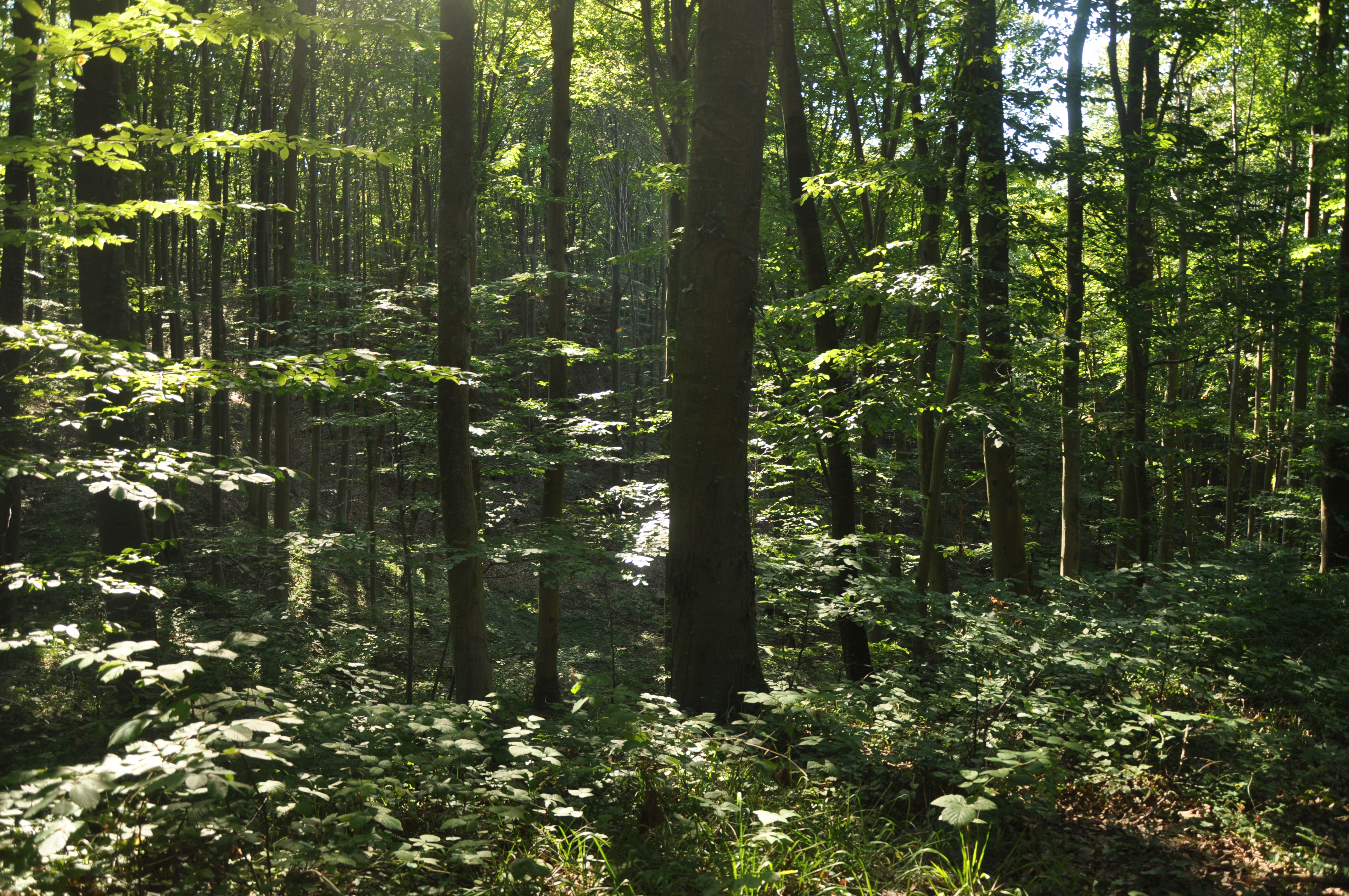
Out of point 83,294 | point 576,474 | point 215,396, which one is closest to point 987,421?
point 83,294

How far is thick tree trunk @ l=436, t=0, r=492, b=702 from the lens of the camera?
259 inches

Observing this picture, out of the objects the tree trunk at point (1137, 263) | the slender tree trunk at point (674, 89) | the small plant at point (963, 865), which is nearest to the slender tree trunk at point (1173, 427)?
the tree trunk at point (1137, 263)

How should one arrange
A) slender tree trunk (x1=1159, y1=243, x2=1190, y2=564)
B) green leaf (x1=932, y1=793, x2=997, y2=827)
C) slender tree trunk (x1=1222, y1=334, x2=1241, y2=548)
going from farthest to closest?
slender tree trunk (x1=1222, y1=334, x2=1241, y2=548) < slender tree trunk (x1=1159, y1=243, x2=1190, y2=564) < green leaf (x1=932, y1=793, x2=997, y2=827)

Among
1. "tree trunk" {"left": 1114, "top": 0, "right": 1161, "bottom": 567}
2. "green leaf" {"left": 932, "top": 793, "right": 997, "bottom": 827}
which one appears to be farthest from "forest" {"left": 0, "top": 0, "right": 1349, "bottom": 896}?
"tree trunk" {"left": 1114, "top": 0, "right": 1161, "bottom": 567}

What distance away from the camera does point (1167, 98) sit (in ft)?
39.5

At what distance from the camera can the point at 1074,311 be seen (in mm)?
9016

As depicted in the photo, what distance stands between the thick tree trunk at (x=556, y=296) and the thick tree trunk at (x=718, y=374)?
13.8 ft

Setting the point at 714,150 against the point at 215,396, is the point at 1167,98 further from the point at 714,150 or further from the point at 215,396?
the point at 215,396

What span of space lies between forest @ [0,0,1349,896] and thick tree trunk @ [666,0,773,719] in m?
0.03

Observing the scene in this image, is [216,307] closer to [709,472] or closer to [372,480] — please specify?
[372,480]

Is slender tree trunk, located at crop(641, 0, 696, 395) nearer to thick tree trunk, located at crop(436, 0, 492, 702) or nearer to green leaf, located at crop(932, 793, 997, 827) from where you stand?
thick tree trunk, located at crop(436, 0, 492, 702)

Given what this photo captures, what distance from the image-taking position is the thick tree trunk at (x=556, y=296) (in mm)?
9188

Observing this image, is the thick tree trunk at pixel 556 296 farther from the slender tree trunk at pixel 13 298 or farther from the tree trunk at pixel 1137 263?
the tree trunk at pixel 1137 263

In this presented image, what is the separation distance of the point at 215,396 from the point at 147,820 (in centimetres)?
1138
